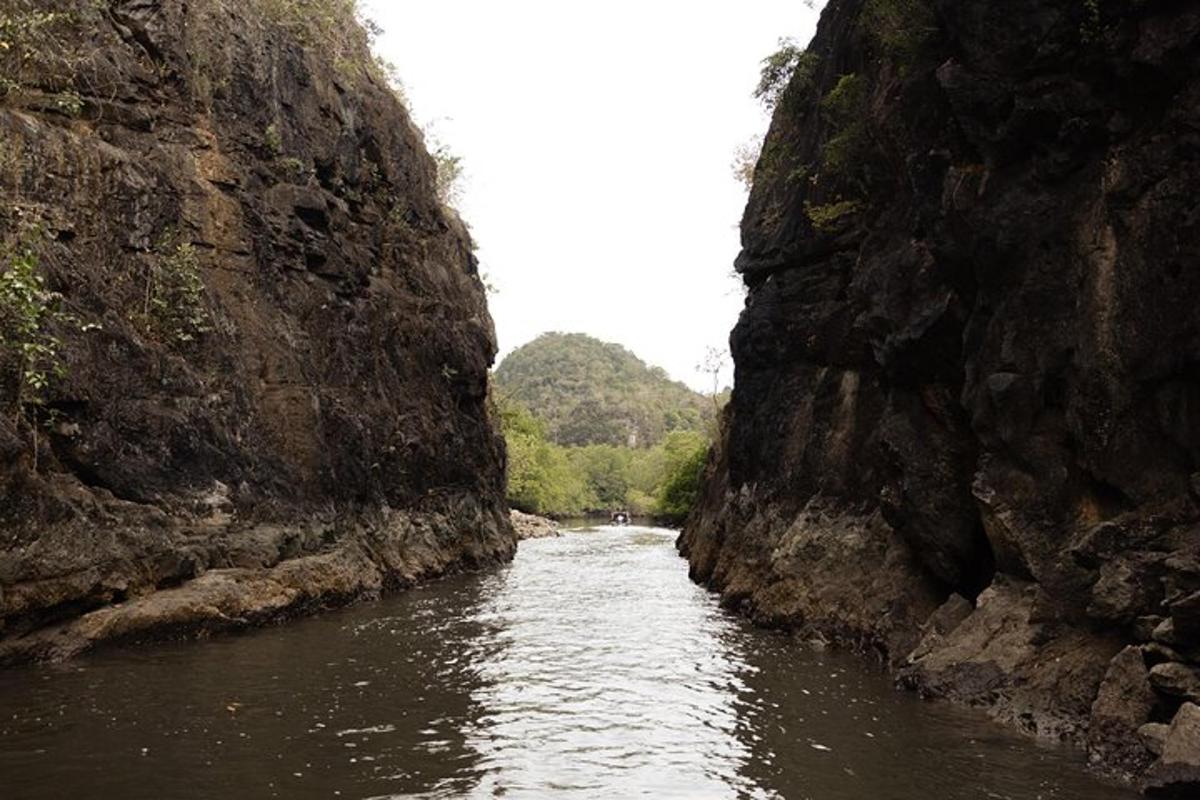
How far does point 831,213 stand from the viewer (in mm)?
22234

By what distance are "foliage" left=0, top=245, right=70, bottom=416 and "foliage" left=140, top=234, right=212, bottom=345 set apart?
3.52 meters

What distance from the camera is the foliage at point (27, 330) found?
14352 millimetres

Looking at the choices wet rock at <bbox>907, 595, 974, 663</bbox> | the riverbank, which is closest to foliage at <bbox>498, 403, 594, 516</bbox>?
the riverbank

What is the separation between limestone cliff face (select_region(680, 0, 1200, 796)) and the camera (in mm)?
11109

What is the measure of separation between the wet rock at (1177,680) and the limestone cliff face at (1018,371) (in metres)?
0.02

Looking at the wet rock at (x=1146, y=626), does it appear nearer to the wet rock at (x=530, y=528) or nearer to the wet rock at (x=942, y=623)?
the wet rock at (x=942, y=623)

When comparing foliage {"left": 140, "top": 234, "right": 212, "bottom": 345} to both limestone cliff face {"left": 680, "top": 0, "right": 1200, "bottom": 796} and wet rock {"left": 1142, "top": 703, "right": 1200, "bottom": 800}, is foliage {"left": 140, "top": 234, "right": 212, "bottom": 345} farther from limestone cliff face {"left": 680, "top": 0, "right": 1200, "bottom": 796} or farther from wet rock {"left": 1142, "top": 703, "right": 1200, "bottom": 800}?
wet rock {"left": 1142, "top": 703, "right": 1200, "bottom": 800}

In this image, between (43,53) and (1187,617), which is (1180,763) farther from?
(43,53)

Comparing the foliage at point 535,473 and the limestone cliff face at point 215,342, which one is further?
the foliage at point 535,473

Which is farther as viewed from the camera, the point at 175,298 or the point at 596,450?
the point at 596,450

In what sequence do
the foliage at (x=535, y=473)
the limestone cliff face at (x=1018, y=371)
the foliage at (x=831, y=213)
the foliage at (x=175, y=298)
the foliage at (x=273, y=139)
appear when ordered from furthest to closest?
the foliage at (x=535, y=473)
the foliage at (x=273, y=139)
the foliage at (x=831, y=213)
the foliage at (x=175, y=298)
the limestone cliff face at (x=1018, y=371)

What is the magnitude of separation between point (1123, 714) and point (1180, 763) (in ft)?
4.99

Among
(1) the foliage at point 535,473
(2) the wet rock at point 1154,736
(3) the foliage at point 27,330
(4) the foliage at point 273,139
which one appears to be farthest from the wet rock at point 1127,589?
(1) the foliage at point 535,473

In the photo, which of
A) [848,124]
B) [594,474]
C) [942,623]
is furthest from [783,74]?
[594,474]
